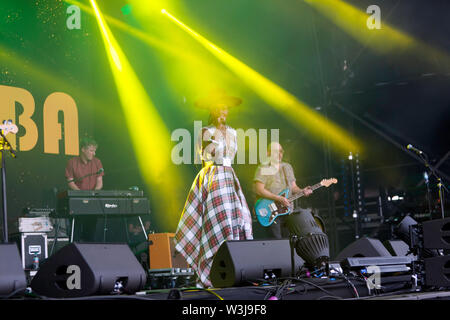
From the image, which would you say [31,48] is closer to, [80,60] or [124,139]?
[80,60]

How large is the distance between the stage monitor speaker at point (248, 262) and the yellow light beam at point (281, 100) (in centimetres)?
429

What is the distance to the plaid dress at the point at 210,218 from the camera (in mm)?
4156

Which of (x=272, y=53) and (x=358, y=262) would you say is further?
(x=272, y=53)

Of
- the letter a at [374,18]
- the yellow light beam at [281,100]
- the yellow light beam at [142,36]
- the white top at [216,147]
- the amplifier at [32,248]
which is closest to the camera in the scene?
the white top at [216,147]

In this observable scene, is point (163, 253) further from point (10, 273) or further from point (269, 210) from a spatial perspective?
point (10, 273)

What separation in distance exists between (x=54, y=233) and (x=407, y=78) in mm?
4745

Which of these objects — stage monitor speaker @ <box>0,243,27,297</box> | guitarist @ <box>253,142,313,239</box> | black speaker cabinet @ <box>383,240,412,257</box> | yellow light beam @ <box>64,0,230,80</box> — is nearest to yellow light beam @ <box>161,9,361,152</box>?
yellow light beam @ <box>64,0,230,80</box>

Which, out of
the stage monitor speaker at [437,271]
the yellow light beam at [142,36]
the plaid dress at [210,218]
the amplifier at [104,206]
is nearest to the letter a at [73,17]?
the yellow light beam at [142,36]

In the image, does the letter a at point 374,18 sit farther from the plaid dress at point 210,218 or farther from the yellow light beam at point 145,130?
the plaid dress at point 210,218

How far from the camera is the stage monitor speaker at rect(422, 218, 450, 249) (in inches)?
121

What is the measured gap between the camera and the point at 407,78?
7.39m
